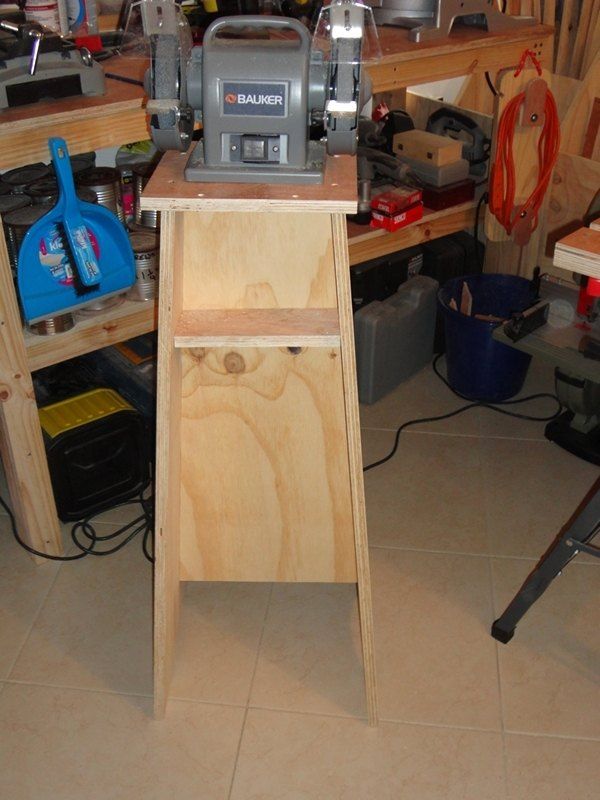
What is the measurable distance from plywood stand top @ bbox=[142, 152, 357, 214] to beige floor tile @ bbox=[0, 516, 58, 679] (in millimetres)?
1041

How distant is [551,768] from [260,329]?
0.95m

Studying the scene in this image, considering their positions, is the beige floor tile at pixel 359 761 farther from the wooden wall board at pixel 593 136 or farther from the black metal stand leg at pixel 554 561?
the wooden wall board at pixel 593 136

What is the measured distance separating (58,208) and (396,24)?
974mm

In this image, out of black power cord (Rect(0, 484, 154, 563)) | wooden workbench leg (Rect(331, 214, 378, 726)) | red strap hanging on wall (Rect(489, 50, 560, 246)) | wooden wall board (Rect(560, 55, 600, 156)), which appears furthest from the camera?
wooden wall board (Rect(560, 55, 600, 156))

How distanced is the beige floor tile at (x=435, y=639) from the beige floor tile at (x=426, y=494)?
0.06m

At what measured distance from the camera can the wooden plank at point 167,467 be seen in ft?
4.19

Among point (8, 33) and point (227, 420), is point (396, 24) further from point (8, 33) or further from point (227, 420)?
point (227, 420)

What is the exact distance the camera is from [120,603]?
1884 millimetres

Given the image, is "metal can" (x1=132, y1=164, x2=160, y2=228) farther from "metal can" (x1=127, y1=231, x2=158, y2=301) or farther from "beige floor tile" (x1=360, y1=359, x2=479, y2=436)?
"beige floor tile" (x1=360, y1=359, x2=479, y2=436)

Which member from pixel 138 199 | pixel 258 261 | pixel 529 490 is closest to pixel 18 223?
pixel 138 199

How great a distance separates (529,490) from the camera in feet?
7.11

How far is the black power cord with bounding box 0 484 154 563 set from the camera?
6.54 feet

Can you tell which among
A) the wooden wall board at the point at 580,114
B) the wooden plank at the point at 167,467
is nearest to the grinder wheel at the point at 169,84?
the wooden plank at the point at 167,467

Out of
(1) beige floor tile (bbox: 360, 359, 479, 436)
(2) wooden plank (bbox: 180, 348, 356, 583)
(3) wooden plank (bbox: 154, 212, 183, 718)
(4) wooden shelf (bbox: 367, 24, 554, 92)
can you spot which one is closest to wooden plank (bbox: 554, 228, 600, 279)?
(2) wooden plank (bbox: 180, 348, 356, 583)
